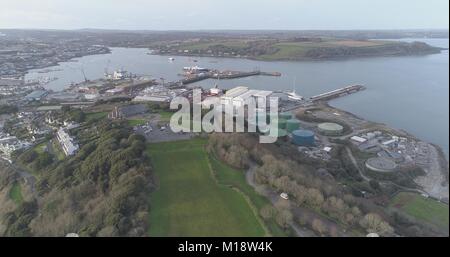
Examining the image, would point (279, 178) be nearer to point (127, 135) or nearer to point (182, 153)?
point (182, 153)

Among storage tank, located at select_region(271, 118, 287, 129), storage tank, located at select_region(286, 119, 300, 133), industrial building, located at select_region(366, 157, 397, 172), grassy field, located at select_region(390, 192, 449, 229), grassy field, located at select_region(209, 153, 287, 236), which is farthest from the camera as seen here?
storage tank, located at select_region(271, 118, 287, 129)

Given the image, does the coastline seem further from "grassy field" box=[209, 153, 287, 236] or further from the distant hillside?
the distant hillside

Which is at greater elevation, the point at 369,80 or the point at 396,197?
the point at 369,80

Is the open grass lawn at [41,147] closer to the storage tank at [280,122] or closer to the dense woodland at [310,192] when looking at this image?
the dense woodland at [310,192]

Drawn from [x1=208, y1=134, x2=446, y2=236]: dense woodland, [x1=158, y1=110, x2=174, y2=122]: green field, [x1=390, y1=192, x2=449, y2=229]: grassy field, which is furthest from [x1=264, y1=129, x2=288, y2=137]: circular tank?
[x1=390, y1=192, x2=449, y2=229]: grassy field
